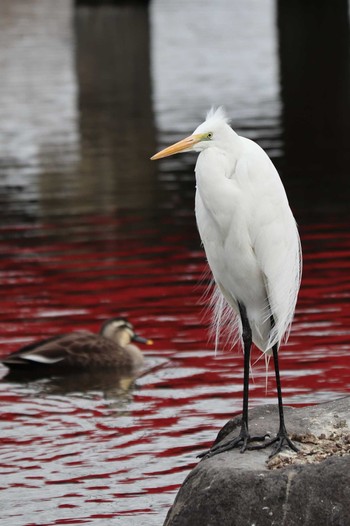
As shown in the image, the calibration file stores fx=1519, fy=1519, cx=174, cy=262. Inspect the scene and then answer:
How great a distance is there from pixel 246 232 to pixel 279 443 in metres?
1.10

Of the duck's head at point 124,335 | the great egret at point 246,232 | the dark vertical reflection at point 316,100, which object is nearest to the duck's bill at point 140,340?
the duck's head at point 124,335

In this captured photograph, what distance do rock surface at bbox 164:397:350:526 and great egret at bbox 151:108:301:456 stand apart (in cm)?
28

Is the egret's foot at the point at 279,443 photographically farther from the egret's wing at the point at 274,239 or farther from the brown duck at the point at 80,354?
the brown duck at the point at 80,354

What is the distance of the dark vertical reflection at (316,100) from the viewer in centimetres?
2106

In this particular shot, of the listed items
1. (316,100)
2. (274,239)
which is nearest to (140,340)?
(274,239)

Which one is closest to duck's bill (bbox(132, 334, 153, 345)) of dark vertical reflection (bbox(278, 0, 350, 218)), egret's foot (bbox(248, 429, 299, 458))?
egret's foot (bbox(248, 429, 299, 458))

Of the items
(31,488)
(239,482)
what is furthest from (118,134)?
(239,482)

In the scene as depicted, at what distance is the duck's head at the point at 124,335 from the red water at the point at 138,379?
16 centimetres

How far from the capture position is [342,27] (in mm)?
48688

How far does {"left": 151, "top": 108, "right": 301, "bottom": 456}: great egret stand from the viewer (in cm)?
777

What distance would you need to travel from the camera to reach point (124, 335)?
1251cm

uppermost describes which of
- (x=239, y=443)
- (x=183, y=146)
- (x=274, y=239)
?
(x=183, y=146)

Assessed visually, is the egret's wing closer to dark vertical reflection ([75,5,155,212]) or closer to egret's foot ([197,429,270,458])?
egret's foot ([197,429,270,458])

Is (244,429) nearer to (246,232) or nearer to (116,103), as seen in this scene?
→ (246,232)
